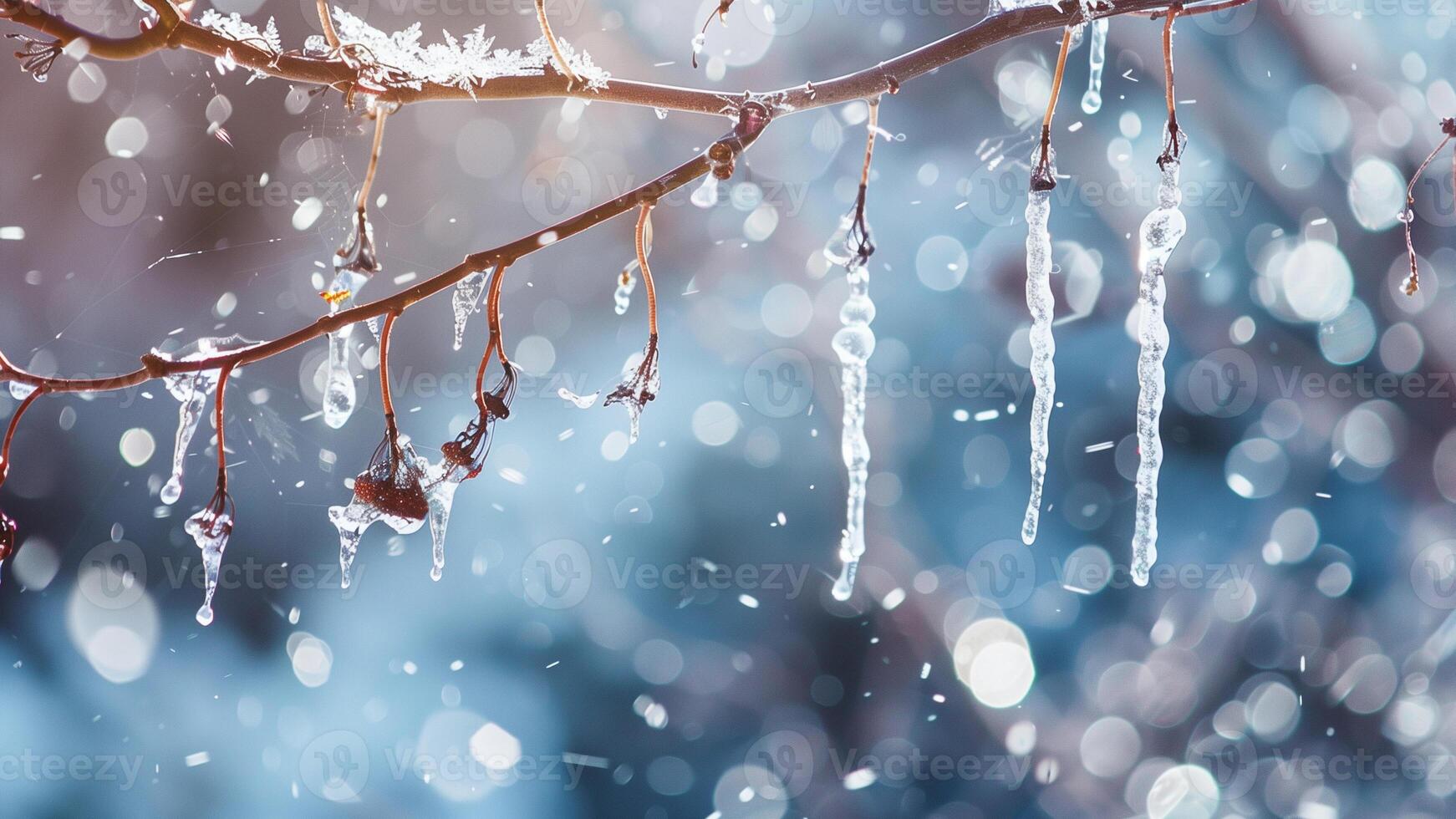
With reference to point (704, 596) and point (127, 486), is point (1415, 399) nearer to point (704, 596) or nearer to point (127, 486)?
point (704, 596)

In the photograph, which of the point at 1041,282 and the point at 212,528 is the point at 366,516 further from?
the point at 1041,282

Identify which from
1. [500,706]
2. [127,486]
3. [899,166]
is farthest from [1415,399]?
[127,486]
